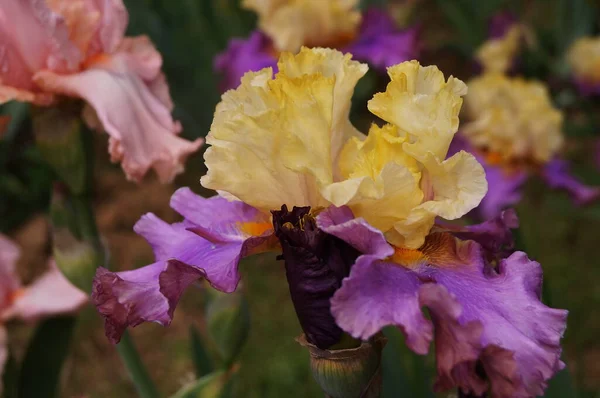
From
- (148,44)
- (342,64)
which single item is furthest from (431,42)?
(342,64)

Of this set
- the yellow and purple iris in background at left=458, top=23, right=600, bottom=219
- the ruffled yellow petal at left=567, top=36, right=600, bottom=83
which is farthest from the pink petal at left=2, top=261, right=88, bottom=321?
the ruffled yellow petal at left=567, top=36, right=600, bottom=83

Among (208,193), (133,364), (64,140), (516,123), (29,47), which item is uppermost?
(29,47)

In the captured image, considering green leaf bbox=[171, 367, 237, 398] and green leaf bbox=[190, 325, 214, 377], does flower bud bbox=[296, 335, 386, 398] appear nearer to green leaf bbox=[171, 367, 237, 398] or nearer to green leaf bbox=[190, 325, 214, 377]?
green leaf bbox=[171, 367, 237, 398]

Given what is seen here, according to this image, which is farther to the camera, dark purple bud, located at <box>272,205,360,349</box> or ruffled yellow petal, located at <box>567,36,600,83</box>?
ruffled yellow petal, located at <box>567,36,600,83</box>

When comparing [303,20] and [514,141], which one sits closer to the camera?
[303,20]

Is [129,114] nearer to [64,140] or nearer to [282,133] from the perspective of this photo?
[64,140]

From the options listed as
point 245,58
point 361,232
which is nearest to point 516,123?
point 245,58

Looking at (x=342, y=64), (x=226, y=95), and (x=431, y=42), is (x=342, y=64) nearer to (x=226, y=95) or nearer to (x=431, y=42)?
(x=226, y=95)
